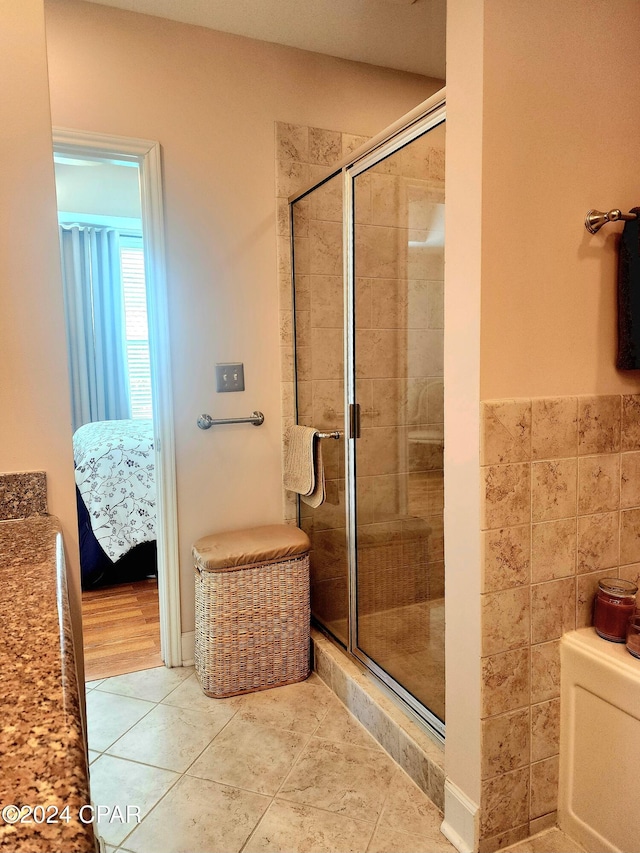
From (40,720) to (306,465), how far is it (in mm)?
1919

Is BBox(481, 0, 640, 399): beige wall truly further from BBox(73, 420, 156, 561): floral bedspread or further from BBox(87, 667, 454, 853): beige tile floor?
BBox(73, 420, 156, 561): floral bedspread

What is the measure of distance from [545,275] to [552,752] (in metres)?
1.22

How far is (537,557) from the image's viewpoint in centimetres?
149

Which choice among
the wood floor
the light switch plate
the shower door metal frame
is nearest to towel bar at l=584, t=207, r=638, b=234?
the shower door metal frame

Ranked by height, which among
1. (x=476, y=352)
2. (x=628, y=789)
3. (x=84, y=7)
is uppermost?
(x=84, y=7)

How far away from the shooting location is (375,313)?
2.20m

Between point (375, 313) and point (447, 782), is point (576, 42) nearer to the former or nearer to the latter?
point (375, 313)

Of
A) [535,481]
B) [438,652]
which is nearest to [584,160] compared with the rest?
[535,481]

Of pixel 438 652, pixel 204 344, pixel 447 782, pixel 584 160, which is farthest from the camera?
pixel 204 344

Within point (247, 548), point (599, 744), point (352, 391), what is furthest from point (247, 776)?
point (352, 391)

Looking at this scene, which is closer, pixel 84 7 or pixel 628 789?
pixel 628 789

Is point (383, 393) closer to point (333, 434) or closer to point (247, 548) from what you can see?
point (333, 434)

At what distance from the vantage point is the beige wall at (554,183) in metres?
1.37

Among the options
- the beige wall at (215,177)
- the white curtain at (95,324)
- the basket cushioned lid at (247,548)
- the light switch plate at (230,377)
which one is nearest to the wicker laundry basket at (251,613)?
the basket cushioned lid at (247,548)
